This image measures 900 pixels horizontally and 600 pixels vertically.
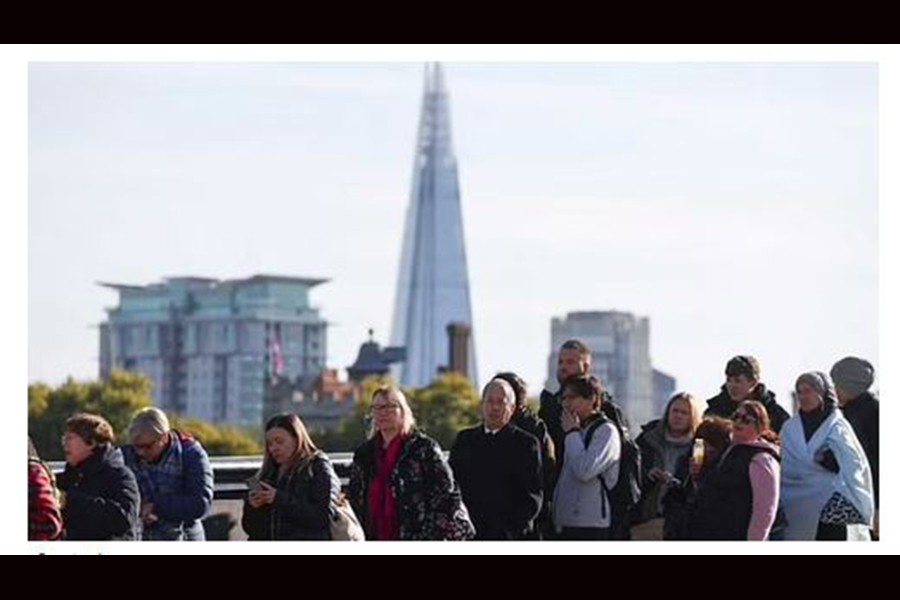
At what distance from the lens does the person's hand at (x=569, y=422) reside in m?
11.0

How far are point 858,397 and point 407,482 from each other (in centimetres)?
222

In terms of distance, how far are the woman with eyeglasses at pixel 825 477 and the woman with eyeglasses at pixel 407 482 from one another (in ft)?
4.67

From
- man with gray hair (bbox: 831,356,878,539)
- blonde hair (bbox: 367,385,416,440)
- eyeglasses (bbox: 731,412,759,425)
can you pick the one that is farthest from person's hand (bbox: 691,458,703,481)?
blonde hair (bbox: 367,385,416,440)

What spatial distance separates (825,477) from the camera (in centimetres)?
1095

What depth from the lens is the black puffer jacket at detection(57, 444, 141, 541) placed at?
10.6 m

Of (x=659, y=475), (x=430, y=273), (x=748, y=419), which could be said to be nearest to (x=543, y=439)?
(x=659, y=475)

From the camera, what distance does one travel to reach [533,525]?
35.4ft

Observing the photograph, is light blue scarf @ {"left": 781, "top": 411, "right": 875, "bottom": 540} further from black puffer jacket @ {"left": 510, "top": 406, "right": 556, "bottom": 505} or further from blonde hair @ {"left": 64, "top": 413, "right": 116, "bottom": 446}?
blonde hair @ {"left": 64, "top": 413, "right": 116, "bottom": 446}

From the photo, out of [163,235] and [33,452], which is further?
[163,235]

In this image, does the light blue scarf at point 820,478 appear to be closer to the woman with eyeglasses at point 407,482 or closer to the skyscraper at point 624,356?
the woman with eyeglasses at point 407,482

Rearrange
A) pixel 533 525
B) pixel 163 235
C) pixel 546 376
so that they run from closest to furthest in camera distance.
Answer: pixel 533 525 → pixel 163 235 → pixel 546 376
